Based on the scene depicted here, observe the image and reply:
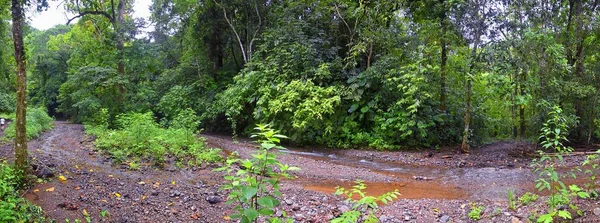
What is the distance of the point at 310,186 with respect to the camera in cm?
767

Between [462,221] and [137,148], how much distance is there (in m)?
7.43

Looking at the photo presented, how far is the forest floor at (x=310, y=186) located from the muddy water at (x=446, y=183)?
19 millimetres

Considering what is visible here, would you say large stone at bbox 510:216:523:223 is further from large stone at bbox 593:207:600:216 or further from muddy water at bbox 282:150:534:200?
muddy water at bbox 282:150:534:200

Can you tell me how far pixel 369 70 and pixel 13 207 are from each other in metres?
11.2

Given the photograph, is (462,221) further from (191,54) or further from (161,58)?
(161,58)

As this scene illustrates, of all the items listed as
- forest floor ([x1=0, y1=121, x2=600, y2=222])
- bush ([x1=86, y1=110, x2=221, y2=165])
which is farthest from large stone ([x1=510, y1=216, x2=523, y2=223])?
bush ([x1=86, y1=110, x2=221, y2=165])

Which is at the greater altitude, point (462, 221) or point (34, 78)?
point (34, 78)

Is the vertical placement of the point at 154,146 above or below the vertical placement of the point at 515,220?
above

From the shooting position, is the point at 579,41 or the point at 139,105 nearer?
the point at 579,41

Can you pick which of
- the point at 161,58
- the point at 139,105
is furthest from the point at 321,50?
the point at 161,58

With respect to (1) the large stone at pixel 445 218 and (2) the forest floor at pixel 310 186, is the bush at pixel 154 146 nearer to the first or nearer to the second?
(2) the forest floor at pixel 310 186

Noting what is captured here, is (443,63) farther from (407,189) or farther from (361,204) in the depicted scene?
(361,204)

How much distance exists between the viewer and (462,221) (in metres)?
5.05

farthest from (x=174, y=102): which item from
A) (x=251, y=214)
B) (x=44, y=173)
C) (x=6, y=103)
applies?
(x=251, y=214)
